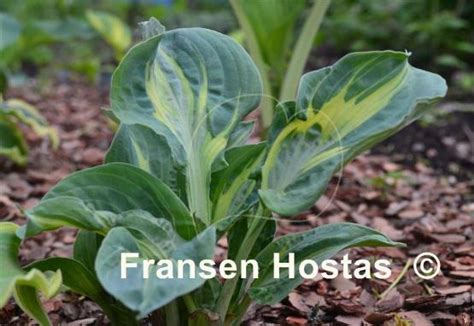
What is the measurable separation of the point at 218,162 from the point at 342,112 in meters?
0.18

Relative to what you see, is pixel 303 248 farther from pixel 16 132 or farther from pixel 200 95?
pixel 16 132

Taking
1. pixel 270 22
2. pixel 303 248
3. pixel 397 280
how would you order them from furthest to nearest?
1. pixel 270 22
2. pixel 397 280
3. pixel 303 248

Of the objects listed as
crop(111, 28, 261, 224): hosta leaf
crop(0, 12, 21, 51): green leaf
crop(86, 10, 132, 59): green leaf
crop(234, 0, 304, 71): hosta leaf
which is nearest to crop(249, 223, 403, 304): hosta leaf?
crop(111, 28, 261, 224): hosta leaf

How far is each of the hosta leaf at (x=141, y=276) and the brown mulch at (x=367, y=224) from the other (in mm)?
254

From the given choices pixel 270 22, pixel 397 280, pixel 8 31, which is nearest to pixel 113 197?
pixel 397 280

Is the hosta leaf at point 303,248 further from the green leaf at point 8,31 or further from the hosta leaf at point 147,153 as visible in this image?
the green leaf at point 8,31

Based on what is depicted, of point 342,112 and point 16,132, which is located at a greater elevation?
point 342,112

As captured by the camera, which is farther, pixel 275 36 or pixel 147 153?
pixel 275 36

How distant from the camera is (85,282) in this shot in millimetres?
999

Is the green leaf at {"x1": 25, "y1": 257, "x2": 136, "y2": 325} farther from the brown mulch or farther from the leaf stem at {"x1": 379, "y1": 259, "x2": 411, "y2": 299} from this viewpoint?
the leaf stem at {"x1": 379, "y1": 259, "x2": 411, "y2": 299}

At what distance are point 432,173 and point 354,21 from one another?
62.2 inches

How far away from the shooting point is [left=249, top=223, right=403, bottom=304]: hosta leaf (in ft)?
3.12

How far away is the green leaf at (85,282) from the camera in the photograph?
0.98m

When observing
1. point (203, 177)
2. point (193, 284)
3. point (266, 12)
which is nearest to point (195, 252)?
point (193, 284)
